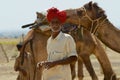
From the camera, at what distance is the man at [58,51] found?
18.8 feet

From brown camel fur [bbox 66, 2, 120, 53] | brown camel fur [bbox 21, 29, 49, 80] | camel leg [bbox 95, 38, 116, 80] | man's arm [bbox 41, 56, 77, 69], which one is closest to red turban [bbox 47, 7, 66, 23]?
man's arm [bbox 41, 56, 77, 69]

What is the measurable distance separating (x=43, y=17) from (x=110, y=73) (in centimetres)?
215

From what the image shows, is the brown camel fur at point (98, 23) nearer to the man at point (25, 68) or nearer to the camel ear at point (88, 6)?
the camel ear at point (88, 6)

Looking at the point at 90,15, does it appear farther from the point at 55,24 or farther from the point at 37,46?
the point at 55,24

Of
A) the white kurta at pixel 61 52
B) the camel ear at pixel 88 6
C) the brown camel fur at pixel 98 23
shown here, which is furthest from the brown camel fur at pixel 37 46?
the white kurta at pixel 61 52

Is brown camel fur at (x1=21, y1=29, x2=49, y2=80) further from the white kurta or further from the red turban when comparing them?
the red turban

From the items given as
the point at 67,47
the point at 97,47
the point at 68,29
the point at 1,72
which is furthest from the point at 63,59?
the point at 1,72

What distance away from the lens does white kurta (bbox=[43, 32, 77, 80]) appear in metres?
5.78

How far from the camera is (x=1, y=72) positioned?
21156 millimetres

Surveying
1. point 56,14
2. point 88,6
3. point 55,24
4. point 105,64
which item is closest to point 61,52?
point 55,24

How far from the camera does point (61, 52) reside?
19.1 ft

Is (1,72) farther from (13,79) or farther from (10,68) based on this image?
(13,79)

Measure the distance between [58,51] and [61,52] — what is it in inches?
1.5

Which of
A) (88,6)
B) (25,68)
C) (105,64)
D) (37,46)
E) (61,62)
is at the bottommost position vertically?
(105,64)
